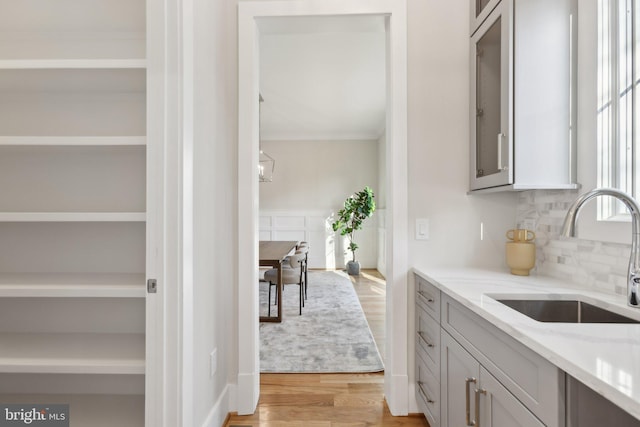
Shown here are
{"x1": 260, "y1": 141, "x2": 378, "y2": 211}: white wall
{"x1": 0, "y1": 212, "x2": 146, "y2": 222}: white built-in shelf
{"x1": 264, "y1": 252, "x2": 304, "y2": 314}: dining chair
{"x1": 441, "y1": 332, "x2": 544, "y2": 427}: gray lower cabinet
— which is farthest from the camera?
{"x1": 260, "y1": 141, "x2": 378, "y2": 211}: white wall

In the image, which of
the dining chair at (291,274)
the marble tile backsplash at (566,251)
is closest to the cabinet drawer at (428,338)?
the marble tile backsplash at (566,251)

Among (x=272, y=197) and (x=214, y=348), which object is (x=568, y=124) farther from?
(x=272, y=197)

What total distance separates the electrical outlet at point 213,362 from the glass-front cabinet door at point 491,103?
1.73 meters

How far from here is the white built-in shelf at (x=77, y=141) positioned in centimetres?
127

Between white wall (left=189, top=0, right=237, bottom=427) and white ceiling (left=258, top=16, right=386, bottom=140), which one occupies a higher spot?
white ceiling (left=258, top=16, right=386, bottom=140)

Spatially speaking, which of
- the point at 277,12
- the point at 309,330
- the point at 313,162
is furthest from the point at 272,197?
the point at 277,12

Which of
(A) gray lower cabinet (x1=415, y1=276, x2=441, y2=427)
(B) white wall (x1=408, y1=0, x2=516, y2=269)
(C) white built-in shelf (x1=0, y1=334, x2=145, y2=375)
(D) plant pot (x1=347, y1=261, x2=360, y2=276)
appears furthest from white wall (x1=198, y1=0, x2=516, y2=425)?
(D) plant pot (x1=347, y1=261, x2=360, y2=276)

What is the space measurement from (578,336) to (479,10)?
1.81 meters

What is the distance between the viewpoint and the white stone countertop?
60 centimetres

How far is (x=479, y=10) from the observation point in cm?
182

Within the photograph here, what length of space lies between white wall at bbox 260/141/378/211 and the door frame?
5.38 m

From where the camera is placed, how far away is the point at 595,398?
0.70 meters

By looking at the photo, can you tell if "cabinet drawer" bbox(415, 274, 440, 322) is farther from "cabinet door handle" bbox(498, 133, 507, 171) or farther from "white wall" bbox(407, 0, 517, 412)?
"cabinet door handle" bbox(498, 133, 507, 171)

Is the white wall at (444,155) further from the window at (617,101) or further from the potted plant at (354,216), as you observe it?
the potted plant at (354,216)
